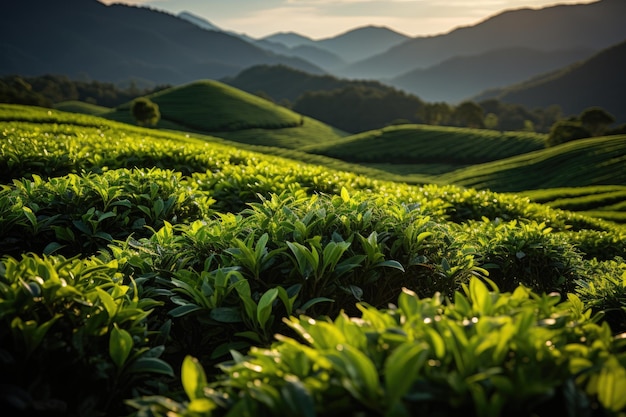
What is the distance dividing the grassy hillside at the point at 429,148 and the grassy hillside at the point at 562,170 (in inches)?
853

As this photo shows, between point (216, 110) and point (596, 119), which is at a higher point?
point (596, 119)

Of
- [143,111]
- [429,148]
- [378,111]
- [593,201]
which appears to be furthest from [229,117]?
[378,111]

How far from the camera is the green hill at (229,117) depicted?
287 feet

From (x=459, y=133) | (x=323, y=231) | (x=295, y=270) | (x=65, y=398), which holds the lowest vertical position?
(x=65, y=398)

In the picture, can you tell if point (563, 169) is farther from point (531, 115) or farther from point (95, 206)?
point (531, 115)

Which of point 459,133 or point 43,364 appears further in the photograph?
point 459,133

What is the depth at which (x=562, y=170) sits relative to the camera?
34.2 m

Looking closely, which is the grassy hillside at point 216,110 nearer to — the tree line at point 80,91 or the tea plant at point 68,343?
the tree line at point 80,91

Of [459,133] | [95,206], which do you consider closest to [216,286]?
[95,206]

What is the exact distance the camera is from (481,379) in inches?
73.2

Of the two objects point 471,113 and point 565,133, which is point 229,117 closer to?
point 565,133

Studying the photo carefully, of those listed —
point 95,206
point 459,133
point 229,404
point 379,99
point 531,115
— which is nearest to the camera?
point 229,404

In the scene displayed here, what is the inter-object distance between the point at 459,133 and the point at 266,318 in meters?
80.5

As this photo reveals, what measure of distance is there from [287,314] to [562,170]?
3721 cm
